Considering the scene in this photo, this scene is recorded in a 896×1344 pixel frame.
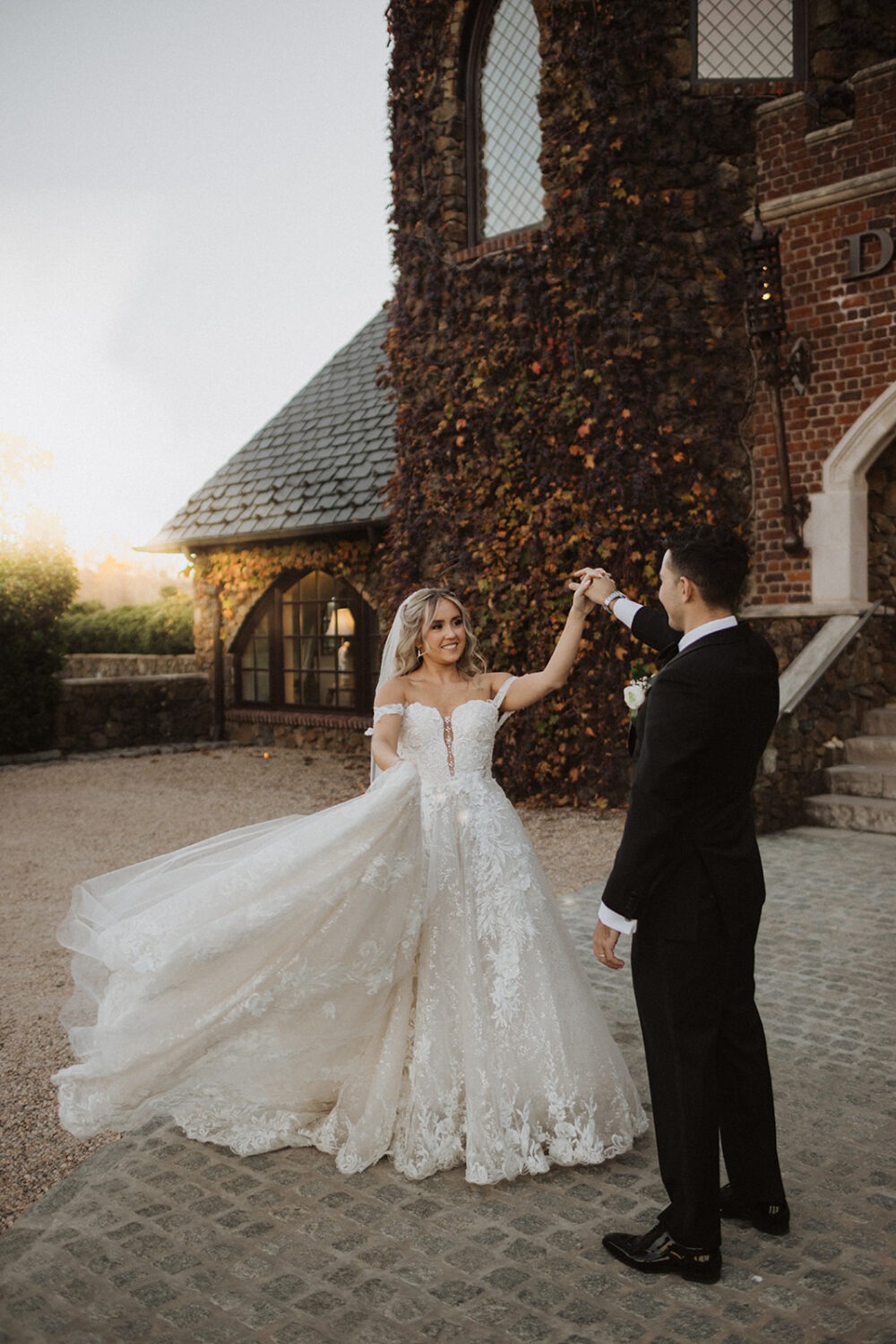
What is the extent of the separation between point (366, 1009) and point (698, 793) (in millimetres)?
1423

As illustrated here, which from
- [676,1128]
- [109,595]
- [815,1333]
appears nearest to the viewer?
[815,1333]

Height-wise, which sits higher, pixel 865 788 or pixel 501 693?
pixel 501 693

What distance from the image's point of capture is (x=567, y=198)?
961 centimetres

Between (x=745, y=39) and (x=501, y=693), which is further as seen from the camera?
(x=745, y=39)

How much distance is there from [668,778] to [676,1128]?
0.91 meters

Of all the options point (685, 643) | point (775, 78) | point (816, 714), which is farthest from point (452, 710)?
point (775, 78)

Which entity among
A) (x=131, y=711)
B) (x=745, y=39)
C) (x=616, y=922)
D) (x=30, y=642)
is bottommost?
(x=131, y=711)

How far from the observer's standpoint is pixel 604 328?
9.55 meters

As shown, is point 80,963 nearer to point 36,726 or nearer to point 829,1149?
point 829,1149

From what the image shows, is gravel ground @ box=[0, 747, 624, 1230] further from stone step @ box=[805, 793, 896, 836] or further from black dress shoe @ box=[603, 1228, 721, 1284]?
black dress shoe @ box=[603, 1228, 721, 1284]

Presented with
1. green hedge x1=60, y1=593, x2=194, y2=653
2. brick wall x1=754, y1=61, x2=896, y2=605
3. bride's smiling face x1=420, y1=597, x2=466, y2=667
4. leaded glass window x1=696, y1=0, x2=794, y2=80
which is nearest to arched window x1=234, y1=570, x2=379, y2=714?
brick wall x1=754, y1=61, x2=896, y2=605

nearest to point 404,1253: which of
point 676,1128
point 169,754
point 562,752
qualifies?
point 676,1128

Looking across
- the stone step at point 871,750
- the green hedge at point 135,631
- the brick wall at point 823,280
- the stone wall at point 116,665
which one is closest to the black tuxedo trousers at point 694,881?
the stone step at point 871,750

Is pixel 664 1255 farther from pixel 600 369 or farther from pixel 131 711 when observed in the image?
pixel 131 711
